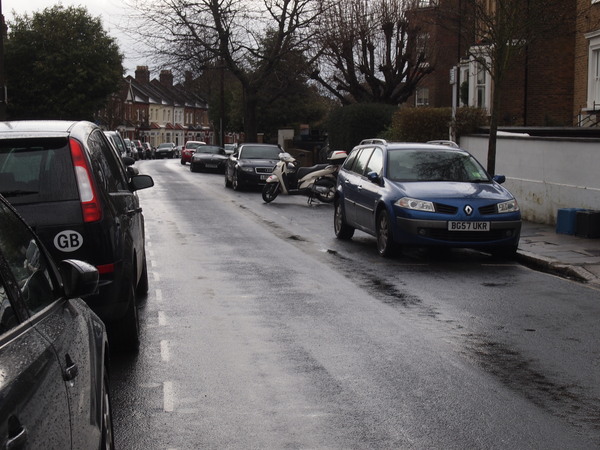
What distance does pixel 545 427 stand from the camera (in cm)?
573

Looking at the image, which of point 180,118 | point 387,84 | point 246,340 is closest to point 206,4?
point 387,84

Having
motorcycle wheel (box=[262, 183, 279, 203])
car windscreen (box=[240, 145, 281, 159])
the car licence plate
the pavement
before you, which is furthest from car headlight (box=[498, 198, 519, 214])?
car windscreen (box=[240, 145, 281, 159])

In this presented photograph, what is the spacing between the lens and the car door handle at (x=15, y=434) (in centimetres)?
250

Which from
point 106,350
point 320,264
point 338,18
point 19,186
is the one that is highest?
point 338,18

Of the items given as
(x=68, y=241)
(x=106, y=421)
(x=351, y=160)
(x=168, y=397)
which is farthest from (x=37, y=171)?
(x=351, y=160)

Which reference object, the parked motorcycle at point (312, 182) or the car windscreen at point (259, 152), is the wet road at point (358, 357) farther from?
the car windscreen at point (259, 152)

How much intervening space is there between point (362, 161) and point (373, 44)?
30.4 metres

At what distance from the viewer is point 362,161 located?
16500mm

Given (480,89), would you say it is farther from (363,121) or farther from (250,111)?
(250,111)

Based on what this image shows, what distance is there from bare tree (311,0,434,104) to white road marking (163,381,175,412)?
1538 inches

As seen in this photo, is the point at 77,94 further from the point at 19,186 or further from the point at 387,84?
the point at 19,186

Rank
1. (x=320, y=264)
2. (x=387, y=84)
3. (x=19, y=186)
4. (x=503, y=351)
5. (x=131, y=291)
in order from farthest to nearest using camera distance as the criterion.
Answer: (x=387, y=84) < (x=320, y=264) < (x=503, y=351) < (x=131, y=291) < (x=19, y=186)

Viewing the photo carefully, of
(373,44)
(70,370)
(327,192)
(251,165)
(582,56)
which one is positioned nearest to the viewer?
(70,370)

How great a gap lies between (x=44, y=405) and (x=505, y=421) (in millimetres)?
3506
